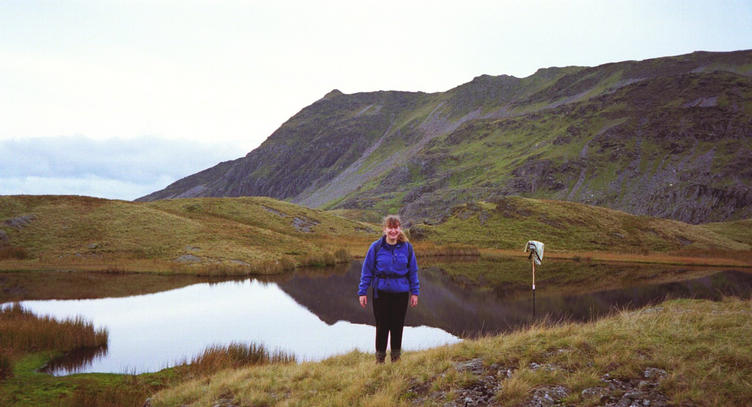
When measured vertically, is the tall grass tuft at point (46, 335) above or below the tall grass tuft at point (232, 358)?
above

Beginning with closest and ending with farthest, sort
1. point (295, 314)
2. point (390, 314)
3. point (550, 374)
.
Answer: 1. point (550, 374)
2. point (390, 314)
3. point (295, 314)

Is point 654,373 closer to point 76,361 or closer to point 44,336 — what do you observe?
point 76,361

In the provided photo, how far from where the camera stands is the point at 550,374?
8578 millimetres

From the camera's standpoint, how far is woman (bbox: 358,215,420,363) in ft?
32.0

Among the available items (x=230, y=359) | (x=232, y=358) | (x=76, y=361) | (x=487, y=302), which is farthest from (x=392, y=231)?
(x=487, y=302)

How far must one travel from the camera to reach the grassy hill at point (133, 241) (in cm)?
4184

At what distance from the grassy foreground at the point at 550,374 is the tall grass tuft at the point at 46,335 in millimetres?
9182

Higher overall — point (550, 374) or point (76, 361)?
point (550, 374)

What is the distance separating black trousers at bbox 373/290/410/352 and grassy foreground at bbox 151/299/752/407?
613mm

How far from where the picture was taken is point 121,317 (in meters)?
23.5

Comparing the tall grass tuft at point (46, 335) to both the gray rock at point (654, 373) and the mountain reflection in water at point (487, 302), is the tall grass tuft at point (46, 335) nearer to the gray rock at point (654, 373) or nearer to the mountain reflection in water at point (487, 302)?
the mountain reflection in water at point (487, 302)

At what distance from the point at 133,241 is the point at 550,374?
49.5 m

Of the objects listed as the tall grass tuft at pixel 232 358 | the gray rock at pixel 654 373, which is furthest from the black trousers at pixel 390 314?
the tall grass tuft at pixel 232 358

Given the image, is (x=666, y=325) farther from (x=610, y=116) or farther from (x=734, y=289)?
(x=610, y=116)
